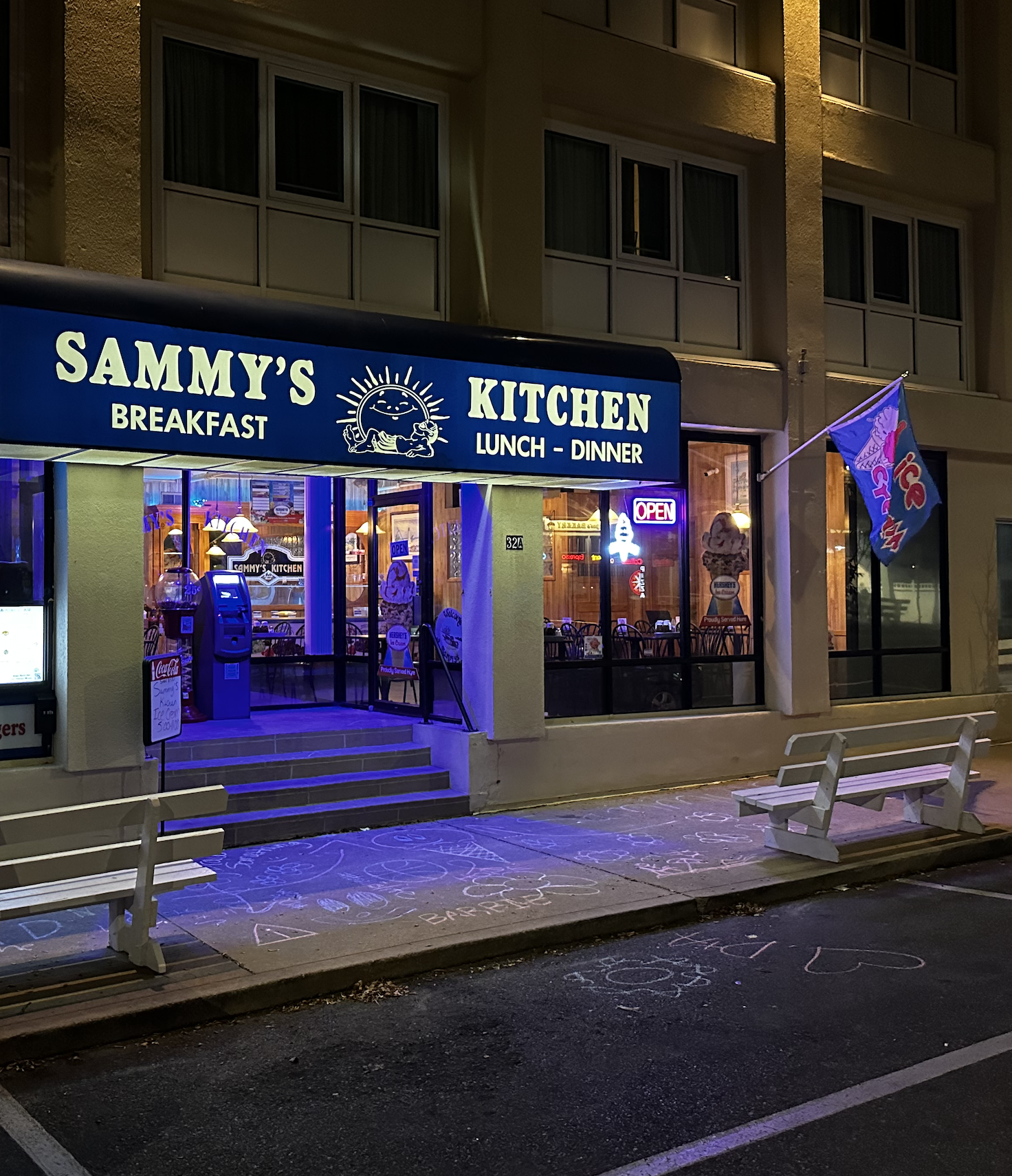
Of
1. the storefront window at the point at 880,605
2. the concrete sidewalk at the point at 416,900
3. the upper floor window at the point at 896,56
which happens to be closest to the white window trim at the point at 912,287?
the upper floor window at the point at 896,56

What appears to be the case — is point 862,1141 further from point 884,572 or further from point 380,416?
point 884,572

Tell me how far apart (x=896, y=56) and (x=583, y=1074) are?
13249 millimetres

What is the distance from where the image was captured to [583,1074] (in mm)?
4984

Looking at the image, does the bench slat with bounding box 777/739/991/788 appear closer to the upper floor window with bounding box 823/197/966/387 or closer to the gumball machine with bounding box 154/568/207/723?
the upper floor window with bounding box 823/197/966/387

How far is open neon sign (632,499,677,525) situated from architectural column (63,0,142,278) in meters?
5.48

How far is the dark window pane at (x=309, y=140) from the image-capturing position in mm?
10109

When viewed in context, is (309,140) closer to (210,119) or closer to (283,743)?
(210,119)

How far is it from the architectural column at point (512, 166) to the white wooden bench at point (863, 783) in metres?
4.81

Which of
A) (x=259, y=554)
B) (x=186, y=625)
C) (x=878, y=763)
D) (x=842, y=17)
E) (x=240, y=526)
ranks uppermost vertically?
(x=842, y=17)

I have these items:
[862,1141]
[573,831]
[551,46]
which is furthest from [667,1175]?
[551,46]

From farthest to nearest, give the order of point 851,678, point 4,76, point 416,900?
point 851,678 < point 4,76 < point 416,900

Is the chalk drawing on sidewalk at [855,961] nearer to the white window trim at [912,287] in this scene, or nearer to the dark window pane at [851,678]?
the dark window pane at [851,678]

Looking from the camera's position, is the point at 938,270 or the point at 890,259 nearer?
the point at 890,259

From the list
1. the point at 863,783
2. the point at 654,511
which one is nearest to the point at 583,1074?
the point at 863,783
